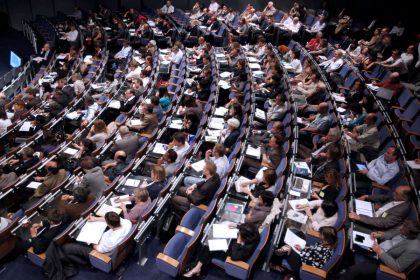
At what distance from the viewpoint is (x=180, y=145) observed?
615 centimetres

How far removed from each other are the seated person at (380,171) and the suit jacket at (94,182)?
4123 millimetres

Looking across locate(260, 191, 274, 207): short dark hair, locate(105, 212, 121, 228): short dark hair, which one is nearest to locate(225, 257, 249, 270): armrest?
locate(260, 191, 274, 207): short dark hair

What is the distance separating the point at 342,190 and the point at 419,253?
1322mm

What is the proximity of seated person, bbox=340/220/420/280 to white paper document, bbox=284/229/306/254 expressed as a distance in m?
0.59

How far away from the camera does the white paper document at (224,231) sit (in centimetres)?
444

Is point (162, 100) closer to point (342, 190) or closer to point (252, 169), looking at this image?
point (252, 169)

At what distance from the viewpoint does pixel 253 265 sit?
4.11 metres

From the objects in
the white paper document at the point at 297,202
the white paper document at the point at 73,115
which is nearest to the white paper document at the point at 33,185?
the white paper document at the point at 73,115

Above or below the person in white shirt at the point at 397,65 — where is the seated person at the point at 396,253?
below

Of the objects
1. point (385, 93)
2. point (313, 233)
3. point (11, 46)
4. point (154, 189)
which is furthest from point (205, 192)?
point (11, 46)

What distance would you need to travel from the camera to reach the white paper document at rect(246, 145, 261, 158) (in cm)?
608

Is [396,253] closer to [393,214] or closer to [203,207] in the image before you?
[393,214]

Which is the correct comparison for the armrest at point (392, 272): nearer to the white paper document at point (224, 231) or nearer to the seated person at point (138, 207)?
the white paper document at point (224, 231)

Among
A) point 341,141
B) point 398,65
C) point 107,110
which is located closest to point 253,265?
point 341,141
